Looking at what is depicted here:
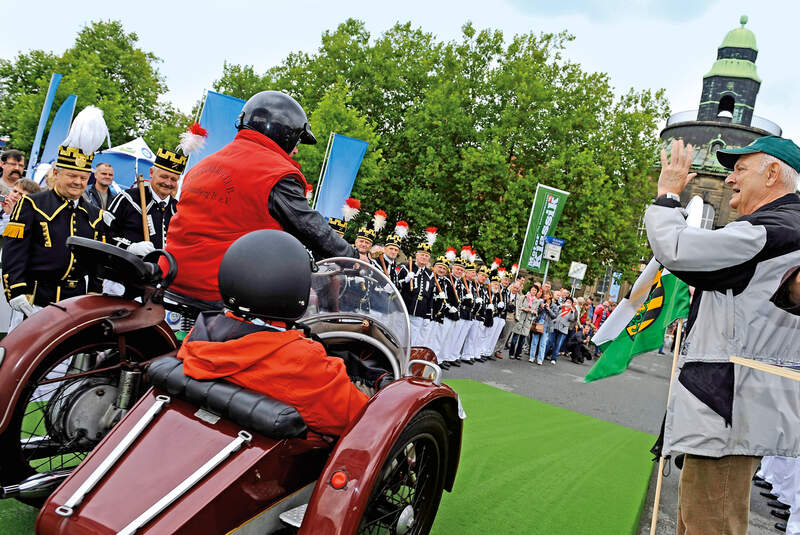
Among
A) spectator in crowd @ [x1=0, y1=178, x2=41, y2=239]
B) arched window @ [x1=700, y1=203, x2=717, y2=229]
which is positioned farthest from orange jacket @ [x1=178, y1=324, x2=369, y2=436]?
arched window @ [x1=700, y1=203, x2=717, y2=229]

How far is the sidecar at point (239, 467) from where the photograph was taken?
5.56 ft

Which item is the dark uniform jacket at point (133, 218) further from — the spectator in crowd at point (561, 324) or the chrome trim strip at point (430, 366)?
the spectator in crowd at point (561, 324)

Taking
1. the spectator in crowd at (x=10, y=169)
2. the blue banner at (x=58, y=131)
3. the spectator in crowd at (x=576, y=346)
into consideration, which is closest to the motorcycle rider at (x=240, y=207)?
the spectator in crowd at (x=10, y=169)

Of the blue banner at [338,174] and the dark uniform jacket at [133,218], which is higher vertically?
the blue banner at [338,174]

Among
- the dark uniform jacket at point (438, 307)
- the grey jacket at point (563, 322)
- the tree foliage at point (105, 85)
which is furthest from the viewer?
the tree foliage at point (105, 85)

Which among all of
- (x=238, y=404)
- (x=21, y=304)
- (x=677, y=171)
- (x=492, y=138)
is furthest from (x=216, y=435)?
(x=492, y=138)

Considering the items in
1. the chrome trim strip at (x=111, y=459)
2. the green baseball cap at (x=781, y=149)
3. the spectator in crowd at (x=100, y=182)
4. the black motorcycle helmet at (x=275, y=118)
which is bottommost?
the chrome trim strip at (x=111, y=459)

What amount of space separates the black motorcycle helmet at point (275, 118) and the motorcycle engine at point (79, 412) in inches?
59.7

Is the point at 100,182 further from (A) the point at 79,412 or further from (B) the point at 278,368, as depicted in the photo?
(B) the point at 278,368

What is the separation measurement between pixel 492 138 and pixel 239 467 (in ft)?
78.9

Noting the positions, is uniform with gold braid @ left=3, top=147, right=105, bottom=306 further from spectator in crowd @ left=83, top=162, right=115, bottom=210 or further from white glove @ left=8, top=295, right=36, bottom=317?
spectator in crowd @ left=83, top=162, right=115, bottom=210

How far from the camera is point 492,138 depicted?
2448 cm

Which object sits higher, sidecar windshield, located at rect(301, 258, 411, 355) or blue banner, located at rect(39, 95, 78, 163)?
blue banner, located at rect(39, 95, 78, 163)

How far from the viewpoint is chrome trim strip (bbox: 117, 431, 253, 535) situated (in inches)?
64.0
